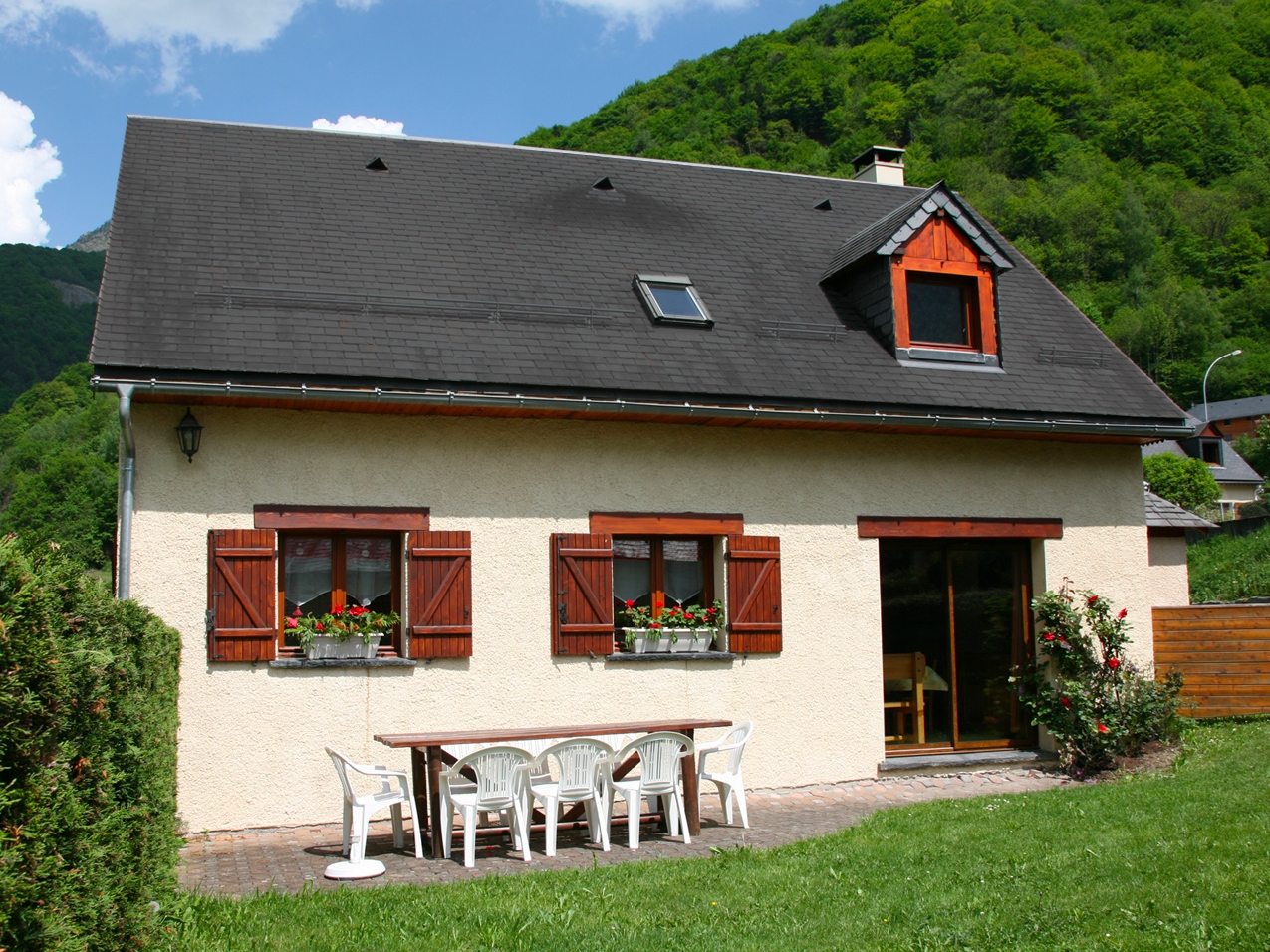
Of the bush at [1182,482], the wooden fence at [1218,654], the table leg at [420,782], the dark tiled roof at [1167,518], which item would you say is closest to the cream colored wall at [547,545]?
the wooden fence at [1218,654]

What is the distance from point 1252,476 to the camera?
199 ft

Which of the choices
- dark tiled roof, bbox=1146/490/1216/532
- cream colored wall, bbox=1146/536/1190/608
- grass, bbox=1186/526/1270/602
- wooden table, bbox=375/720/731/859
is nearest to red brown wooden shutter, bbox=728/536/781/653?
wooden table, bbox=375/720/731/859

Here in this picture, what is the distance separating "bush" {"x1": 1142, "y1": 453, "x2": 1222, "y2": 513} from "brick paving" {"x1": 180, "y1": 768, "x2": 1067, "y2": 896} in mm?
33993

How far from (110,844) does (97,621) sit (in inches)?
30.0

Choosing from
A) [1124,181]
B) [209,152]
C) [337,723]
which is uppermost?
[1124,181]

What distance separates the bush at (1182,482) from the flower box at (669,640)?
34596mm

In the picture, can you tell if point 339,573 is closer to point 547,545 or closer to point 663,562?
point 547,545

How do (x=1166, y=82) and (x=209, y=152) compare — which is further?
(x=1166, y=82)

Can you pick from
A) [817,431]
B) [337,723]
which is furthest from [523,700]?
[817,431]

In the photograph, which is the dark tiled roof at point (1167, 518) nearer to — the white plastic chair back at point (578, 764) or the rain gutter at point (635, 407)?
the rain gutter at point (635, 407)

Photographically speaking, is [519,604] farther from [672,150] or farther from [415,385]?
[672,150]

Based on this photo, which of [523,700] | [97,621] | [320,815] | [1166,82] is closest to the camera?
[97,621]

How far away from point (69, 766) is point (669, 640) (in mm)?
6914

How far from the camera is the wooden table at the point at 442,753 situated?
7.49m
